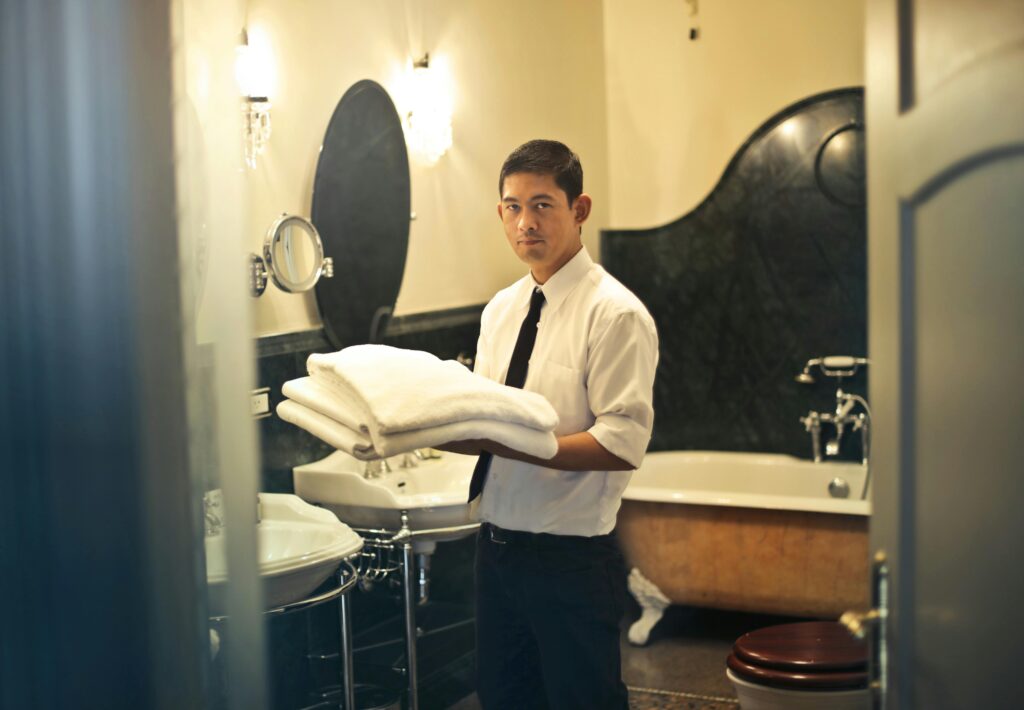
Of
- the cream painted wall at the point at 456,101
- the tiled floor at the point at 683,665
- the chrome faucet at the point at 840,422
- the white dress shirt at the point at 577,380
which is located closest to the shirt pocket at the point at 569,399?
the white dress shirt at the point at 577,380

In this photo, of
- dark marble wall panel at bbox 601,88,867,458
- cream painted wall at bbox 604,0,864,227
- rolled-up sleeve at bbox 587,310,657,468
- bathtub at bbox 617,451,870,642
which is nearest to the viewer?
rolled-up sleeve at bbox 587,310,657,468

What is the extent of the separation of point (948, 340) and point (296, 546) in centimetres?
109

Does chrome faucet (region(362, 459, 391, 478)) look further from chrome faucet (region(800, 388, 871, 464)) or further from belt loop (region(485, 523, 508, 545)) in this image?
chrome faucet (region(800, 388, 871, 464))

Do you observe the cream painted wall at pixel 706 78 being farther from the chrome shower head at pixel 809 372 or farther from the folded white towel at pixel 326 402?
the folded white towel at pixel 326 402

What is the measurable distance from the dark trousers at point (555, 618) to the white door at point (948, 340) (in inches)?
27.1

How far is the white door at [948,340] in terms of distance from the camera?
0.97 metres

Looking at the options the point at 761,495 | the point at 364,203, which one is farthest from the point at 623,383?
the point at 761,495

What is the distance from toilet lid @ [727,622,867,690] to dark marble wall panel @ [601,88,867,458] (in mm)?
1701

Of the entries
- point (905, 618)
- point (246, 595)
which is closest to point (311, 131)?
point (246, 595)

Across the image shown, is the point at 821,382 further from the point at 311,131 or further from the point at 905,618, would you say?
the point at 905,618

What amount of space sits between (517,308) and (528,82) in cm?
68

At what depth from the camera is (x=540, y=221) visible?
1.65m

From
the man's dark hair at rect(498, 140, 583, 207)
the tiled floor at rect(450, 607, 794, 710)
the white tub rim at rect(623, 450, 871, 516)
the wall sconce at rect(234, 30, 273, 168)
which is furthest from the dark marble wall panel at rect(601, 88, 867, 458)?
the man's dark hair at rect(498, 140, 583, 207)

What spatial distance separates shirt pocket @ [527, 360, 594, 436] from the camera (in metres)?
1.63
